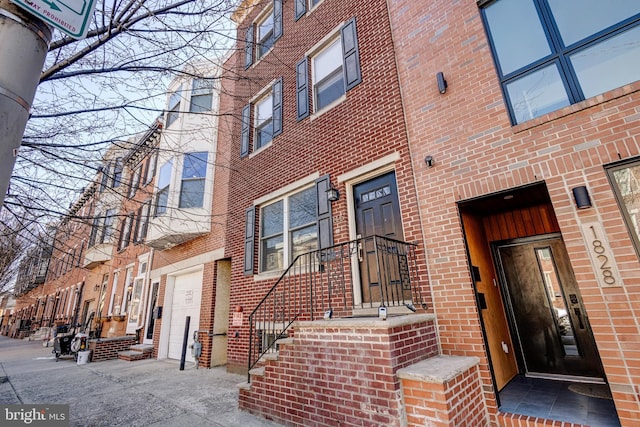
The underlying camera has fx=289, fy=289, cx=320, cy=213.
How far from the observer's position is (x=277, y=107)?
7.45 m

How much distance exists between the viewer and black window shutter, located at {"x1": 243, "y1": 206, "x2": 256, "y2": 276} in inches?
274

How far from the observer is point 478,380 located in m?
3.30

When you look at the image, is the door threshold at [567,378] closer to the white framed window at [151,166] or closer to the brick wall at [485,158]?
the brick wall at [485,158]

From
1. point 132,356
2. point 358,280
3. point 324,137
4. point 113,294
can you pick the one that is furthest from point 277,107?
point 113,294

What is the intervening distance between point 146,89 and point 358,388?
163 inches

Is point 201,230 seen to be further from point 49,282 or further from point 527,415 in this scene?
point 49,282

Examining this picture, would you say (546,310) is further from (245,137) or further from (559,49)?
(245,137)

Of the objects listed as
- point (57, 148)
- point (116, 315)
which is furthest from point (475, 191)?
point (116, 315)

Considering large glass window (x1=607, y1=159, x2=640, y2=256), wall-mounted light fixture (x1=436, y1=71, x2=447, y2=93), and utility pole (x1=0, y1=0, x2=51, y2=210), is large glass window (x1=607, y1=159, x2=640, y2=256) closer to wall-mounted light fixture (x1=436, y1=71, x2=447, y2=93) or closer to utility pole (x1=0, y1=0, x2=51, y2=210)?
wall-mounted light fixture (x1=436, y1=71, x2=447, y2=93)

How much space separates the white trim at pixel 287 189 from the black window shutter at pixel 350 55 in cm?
192

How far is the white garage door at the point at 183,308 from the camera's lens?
28.1ft

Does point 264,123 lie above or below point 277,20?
below

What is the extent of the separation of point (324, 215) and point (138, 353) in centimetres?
828

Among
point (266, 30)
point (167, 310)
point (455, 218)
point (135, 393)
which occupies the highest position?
point (266, 30)
